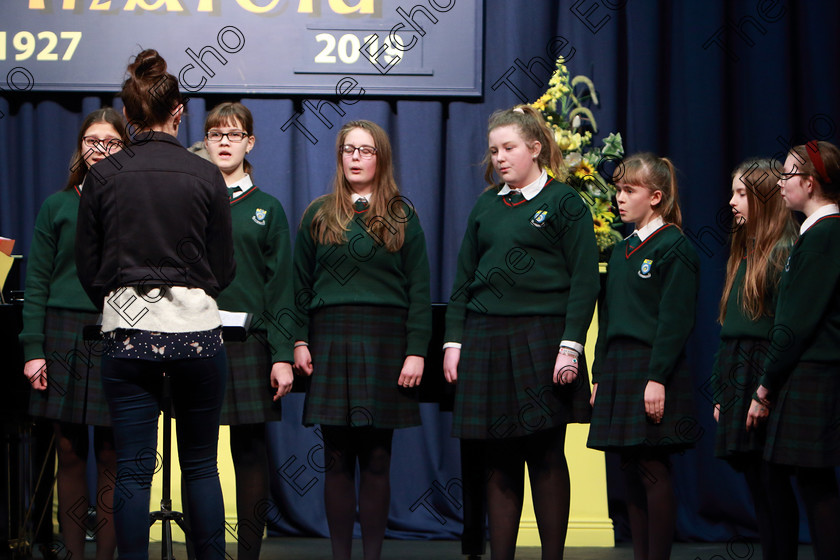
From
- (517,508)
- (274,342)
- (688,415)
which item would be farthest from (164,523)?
(688,415)

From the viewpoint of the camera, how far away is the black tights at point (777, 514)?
2609 millimetres

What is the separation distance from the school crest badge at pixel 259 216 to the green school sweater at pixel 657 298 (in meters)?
1.06

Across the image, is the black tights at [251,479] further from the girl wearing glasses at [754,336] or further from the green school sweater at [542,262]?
the girl wearing glasses at [754,336]

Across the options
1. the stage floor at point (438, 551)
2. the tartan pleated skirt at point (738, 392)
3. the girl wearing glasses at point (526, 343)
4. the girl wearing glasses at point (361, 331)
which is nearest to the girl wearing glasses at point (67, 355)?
the girl wearing glasses at point (361, 331)

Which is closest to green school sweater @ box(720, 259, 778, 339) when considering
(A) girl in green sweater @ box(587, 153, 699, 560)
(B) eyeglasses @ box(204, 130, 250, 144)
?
(A) girl in green sweater @ box(587, 153, 699, 560)

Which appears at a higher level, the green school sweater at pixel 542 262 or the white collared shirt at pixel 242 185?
the white collared shirt at pixel 242 185

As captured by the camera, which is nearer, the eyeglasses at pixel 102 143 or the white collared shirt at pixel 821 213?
the white collared shirt at pixel 821 213

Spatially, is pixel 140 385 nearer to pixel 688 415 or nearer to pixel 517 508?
pixel 517 508

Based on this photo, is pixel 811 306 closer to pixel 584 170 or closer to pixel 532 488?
pixel 532 488

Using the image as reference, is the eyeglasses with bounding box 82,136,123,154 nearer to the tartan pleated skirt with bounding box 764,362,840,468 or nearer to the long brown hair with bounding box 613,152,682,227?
the long brown hair with bounding box 613,152,682,227

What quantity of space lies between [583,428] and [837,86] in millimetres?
1938

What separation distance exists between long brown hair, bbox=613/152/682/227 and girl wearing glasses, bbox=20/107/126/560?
1503 millimetres

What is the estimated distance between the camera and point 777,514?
2.63 m

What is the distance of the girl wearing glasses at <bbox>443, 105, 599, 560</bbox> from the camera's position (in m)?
2.64
